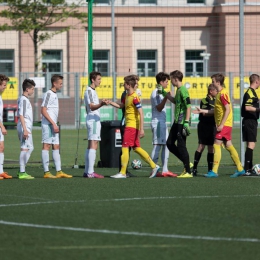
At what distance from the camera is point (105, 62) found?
41188mm

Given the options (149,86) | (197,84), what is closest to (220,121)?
(197,84)

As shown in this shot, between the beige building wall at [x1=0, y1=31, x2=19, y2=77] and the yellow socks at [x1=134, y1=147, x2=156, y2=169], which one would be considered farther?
the beige building wall at [x1=0, y1=31, x2=19, y2=77]

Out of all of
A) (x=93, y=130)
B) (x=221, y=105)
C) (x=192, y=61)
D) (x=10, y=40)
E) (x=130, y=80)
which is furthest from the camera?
(x=10, y=40)

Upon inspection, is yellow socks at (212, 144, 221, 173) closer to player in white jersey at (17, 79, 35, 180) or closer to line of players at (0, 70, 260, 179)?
line of players at (0, 70, 260, 179)

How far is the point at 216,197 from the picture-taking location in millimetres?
12758

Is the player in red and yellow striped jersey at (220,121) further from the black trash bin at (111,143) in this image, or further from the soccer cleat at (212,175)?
the black trash bin at (111,143)

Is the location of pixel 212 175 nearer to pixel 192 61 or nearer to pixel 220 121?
pixel 220 121

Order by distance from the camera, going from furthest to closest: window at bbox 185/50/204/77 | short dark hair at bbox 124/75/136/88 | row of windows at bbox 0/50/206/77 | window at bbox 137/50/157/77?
window at bbox 185/50/204/77 < window at bbox 137/50/157/77 < row of windows at bbox 0/50/206/77 < short dark hair at bbox 124/75/136/88

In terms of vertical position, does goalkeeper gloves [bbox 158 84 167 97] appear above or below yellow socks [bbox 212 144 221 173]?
above

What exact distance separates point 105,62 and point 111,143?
22.3m

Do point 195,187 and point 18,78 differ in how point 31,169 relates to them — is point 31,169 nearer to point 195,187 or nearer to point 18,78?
point 195,187

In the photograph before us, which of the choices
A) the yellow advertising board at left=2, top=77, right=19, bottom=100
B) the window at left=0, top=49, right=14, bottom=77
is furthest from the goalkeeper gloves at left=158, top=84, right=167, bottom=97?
the window at left=0, top=49, right=14, bottom=77

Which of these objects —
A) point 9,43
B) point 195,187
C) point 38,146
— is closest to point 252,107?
point 195,187

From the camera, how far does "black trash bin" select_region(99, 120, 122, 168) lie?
62.7 feet
